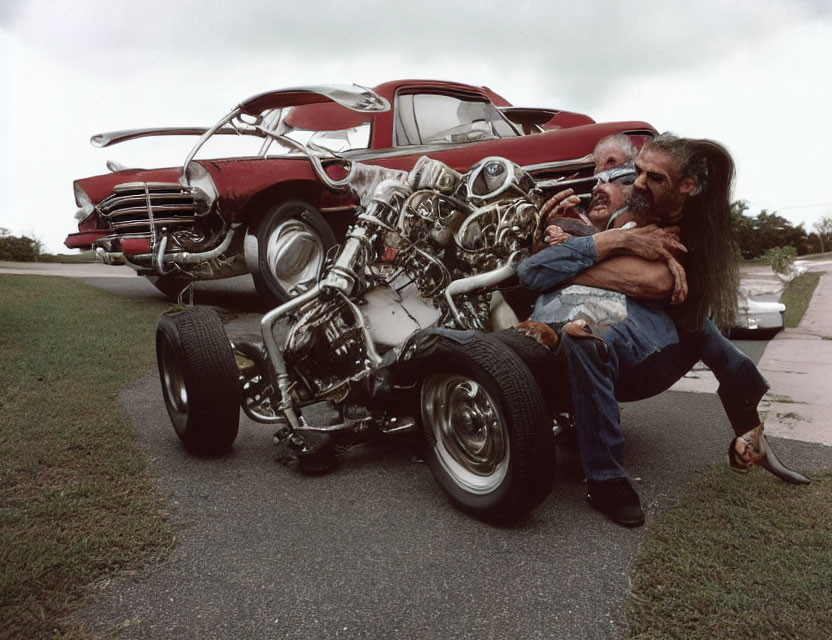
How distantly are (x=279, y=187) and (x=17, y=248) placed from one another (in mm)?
11339

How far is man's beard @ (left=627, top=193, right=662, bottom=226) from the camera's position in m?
2.49

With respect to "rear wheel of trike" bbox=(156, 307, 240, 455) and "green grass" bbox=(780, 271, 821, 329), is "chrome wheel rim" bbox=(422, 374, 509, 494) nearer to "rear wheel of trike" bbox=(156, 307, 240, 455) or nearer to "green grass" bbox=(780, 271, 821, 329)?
"rear wheel of trike" bbox=(156, 307, 240, 455)

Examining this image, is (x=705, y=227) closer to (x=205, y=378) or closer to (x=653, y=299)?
(x=653, y=299)

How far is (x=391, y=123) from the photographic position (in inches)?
226

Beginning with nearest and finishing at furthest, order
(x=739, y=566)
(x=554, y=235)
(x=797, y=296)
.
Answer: (x=739, y=566)
(x=554, y=235)
(x=797, y=296)

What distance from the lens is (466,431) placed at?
2539 millimetres

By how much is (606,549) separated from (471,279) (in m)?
1.18

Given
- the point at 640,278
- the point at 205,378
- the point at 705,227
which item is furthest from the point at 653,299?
the point at 205,378

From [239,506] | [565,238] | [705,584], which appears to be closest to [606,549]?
[705,584]

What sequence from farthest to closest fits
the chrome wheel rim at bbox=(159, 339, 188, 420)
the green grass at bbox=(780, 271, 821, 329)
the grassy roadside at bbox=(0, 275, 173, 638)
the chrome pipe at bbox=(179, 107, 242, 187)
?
the green grass at bbox=(780, 271, 821, 329) → the chrome pipe at bbox=(179, 107, 242, 187) → the chrome wheel rim at bbox=(159, 339, 188, 420) → the grassy roadside at bbox=(0, 275, 173, 638)

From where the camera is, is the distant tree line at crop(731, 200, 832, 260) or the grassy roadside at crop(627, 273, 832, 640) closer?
the grassy roadside at crop(627, 273, 832, 640)

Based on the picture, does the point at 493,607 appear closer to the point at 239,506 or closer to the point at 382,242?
the point at 239,506

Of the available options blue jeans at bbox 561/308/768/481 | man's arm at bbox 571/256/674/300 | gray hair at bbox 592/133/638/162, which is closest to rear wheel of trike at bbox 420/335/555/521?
blue jeans at bbox 561/308/768/481

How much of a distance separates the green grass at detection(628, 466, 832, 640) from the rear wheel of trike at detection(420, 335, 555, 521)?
458mm
